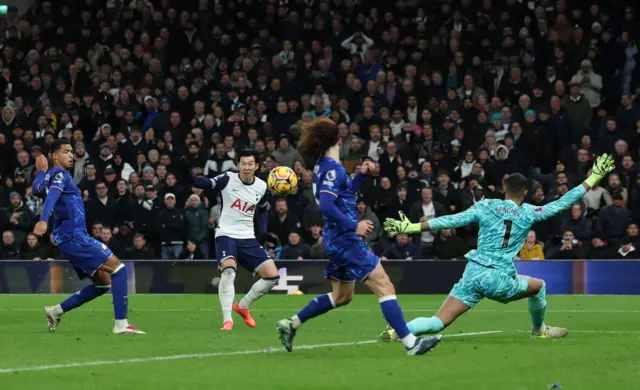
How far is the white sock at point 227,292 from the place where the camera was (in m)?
15.5

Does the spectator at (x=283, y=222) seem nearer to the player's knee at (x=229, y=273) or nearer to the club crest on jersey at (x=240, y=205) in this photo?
the club crest on jersey at (x=240, y=205)

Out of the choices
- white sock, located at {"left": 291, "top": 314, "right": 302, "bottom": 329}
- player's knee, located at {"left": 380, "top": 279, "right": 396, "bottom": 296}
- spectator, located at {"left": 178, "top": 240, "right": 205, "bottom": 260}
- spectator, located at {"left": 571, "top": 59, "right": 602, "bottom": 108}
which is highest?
spectator, located at {"left": 571, "top": 59, "right": 602, "bottom": 108}

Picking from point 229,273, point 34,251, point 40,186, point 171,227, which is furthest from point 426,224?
point 34,251

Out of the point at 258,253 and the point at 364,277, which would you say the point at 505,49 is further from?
the point at 364,277

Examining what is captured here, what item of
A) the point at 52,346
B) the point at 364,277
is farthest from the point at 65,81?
the point at 364,277

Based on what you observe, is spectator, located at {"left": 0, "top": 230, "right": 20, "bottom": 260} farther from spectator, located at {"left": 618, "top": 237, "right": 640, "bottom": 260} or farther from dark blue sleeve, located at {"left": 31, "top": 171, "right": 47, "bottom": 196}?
spectator, located at {"left": 618, "top": 237, "right": 640, "bottom": 260}

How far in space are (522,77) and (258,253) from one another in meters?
12.8

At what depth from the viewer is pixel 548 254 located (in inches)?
964

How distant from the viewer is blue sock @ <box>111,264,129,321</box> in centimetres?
1446

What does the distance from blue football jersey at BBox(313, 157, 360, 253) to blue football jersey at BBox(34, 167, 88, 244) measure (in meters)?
4.04

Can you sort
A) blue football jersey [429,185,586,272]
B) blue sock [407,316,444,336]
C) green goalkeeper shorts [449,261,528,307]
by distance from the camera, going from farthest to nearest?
blue football jersey [429,185,586,272], green goalkeeper shorts [449,261,528,307], blue sock [407,316,444,336]

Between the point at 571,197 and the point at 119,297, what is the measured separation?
5.19m

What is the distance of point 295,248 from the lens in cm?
2475

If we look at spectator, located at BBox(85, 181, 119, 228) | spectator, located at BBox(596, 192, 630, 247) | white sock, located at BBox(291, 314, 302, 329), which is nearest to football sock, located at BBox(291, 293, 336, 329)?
white sock, located at BBox(291, 314, 302, 329)
